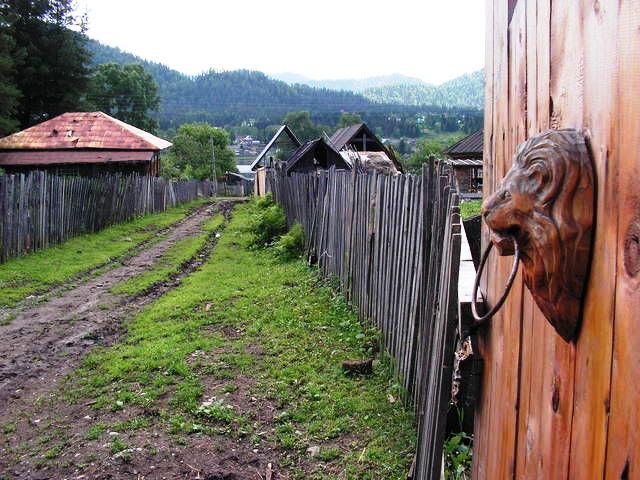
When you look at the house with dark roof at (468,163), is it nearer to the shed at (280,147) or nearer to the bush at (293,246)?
the shed at (280,147)

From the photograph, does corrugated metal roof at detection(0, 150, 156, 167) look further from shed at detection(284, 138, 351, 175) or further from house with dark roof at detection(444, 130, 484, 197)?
house with dark roof at detection(444, 130, 484, 197)

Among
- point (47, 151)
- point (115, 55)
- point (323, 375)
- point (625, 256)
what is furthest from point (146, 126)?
point (115, 55)

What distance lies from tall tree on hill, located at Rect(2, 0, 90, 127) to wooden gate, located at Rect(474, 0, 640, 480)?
44614 mm

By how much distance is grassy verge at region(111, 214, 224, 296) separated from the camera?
10672 mm

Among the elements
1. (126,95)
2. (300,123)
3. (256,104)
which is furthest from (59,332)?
(256,104)

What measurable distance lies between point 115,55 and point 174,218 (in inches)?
6671

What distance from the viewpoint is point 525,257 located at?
1.23m

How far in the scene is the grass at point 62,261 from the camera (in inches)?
421

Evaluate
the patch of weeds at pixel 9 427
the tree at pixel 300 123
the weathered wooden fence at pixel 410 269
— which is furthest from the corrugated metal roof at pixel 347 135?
the tree at pixel 300 123

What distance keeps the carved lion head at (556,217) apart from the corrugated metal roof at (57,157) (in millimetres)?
33002

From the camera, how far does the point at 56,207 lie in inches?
642

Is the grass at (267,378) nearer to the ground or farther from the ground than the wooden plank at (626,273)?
nearer to the ground

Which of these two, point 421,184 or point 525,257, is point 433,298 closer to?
point 421,184

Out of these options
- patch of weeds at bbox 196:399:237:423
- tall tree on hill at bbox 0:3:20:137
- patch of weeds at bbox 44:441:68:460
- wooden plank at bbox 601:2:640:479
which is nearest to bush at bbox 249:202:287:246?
patch of weeds at bbox 196:399:237:423
